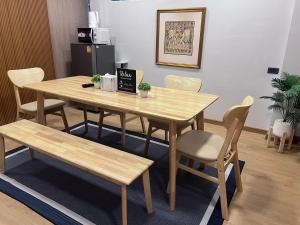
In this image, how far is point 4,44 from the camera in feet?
10.3

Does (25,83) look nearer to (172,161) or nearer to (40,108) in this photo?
(40,108)

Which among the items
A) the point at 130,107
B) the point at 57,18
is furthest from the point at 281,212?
the point at 57,18

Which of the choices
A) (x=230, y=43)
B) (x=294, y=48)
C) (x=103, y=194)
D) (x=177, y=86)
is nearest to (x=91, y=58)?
(x=177, y=86)

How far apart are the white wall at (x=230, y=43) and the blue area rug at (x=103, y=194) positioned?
4.57 feet

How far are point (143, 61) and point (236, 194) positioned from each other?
2.68 m

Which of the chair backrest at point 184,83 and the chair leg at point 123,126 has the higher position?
the chair backrest at point 184,83

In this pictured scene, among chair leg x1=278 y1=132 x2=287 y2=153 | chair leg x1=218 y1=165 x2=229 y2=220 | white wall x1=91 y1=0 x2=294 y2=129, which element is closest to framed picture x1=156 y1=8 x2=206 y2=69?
white wall x1=91 y1=0 x2=294 y2=129

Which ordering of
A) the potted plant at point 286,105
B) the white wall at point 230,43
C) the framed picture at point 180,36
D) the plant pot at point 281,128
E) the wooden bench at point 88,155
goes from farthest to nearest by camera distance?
the framed picture at point 180,36 < the white wall at point 230,43 < the plant pot at point 281,128 < the potted plant at point 286,105 < the wooden bench at point 88,155

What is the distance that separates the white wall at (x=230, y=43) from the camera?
291cm

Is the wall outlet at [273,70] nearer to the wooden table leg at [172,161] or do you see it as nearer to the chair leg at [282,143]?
the chair leg at [282,143]

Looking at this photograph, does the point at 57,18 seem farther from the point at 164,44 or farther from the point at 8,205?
the point at 8,205

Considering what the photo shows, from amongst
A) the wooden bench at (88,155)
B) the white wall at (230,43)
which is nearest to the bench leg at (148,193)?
the wooden bench at (88,155)

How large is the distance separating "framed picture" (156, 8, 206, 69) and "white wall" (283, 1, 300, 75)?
1124 millimetres

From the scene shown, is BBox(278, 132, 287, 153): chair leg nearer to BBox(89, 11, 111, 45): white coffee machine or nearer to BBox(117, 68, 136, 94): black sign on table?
BBox(117, 68, 136, 94): black sign on table
